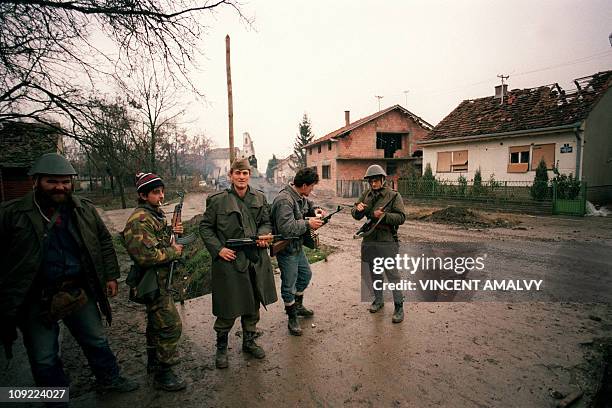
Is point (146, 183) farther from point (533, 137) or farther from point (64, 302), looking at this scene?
point (533, 137)

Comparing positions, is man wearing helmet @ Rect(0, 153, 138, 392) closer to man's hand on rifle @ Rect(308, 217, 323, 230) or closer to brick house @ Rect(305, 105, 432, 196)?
Result: man's hand on rifle @ Rect(308, 217, 323, 230)

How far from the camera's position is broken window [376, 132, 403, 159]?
1151 inches

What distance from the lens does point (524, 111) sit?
18.0 meters

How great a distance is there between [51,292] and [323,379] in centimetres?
241

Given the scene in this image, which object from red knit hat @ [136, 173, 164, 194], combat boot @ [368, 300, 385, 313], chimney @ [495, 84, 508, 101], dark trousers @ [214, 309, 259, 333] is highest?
chimney @ [495, 84, 508, 101]

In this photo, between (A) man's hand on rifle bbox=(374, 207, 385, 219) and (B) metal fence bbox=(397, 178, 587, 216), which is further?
(B) metal fence bbox=(397, 178, 587, 216)

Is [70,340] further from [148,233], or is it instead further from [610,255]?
[610,255]

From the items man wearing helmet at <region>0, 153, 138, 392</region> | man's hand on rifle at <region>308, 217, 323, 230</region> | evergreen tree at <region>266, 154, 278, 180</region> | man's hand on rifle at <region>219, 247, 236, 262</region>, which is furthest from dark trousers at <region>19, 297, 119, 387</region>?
evergreen tree at <region>266, 154, 278, 180</region>

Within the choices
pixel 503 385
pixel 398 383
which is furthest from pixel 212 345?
pixel 503 385

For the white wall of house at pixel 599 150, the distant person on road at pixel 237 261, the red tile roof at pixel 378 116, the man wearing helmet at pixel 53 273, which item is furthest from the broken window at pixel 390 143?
the man wearing helmet at pixel 53 273

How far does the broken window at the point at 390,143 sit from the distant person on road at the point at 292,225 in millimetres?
26496

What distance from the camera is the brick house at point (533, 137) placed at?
15.0 m

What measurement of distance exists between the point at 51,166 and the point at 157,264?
1.13 metres

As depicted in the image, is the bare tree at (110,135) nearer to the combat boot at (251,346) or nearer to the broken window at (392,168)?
the combat boot at (251,346)
